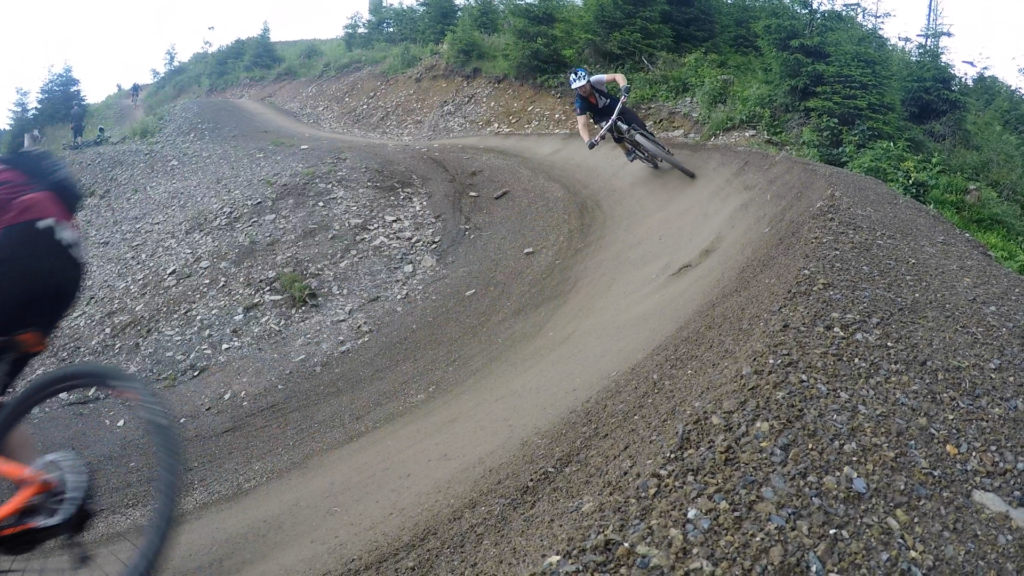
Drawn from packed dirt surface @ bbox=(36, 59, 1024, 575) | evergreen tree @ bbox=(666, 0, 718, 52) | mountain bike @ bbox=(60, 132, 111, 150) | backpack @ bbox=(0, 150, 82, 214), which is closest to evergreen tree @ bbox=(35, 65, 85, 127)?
mountain bike @ bbox=(60, 132, 111, 150)

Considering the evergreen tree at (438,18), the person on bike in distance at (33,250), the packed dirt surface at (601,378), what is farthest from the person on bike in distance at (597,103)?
the evergreen tree at (438,18)

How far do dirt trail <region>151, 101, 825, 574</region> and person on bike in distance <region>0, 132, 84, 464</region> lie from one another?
104 inches

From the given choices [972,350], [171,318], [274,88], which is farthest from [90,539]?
[274,88]

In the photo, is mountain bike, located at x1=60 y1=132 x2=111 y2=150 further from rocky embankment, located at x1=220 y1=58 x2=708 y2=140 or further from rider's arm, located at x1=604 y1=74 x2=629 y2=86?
rider's arm, located at x1=604 y1=74 x2=629 y2=86

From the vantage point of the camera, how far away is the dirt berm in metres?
3.62

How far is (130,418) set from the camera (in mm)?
8664

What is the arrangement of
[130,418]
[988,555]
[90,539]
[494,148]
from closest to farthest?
[988,555]
[90,539]
[130,418]
[494,148]

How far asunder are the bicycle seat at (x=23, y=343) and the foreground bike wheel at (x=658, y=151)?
383 inches

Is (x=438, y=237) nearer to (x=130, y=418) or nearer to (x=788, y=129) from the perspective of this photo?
(x=130, y=418)

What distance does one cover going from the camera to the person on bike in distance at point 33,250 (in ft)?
12.3

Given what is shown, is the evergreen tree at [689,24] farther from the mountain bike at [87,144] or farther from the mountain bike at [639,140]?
the mountain bike at [87,144]

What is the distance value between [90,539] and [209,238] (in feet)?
34.7

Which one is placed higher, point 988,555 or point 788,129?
point 788,129

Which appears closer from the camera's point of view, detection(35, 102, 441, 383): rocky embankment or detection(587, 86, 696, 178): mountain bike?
detection(35, 102, 441, 383): rocky embankment
